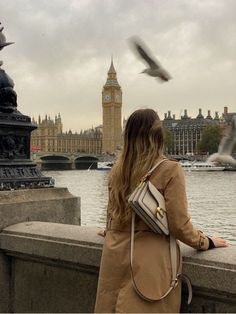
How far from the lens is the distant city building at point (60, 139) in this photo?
386 ft

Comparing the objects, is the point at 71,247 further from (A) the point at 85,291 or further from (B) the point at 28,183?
(B) the point at 28,183

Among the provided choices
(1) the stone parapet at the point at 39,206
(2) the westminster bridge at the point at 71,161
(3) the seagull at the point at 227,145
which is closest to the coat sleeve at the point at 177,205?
(1) the stone parapet at the point at 39,206

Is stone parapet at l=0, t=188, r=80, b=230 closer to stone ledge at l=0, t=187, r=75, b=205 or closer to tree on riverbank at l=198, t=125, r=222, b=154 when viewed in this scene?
stone ledge at l=0, t=187, r=75, b=205

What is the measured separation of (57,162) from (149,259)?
88.1 meters

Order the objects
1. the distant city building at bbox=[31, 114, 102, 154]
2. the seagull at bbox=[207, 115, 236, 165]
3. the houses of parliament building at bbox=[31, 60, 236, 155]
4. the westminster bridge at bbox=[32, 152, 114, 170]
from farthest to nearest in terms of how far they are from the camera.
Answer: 1. the distant city building at bbox=[31, 114, 102, 154]
2. the houses of parliament building at bbox=[31, 60, 236, 155]
3. the westminster bridge at bbox=[32, 152, 114, 170]
4. the seagull at bbox=[207, 115, 236, 165]

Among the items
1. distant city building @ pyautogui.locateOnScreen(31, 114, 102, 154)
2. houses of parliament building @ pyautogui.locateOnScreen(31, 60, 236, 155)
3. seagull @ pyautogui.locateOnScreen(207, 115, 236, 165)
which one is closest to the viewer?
seagull @ pyautogui.locateOnScreen(207, 115, 236, 165)

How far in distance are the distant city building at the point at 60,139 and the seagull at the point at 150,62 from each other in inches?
4366

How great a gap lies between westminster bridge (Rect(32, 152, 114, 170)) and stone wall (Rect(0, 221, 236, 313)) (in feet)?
270

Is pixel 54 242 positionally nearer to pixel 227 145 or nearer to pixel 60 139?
pixel 227 145

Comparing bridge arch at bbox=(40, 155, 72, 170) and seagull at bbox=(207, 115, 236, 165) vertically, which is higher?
seagull at bbox=(207, 115, 236, 165)

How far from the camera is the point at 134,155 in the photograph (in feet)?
6.59

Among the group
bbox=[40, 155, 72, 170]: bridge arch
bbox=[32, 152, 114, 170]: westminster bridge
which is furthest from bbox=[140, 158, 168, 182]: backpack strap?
bbox=[40, 155, 72, 170]: bridge arch

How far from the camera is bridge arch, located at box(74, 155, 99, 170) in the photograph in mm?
89500

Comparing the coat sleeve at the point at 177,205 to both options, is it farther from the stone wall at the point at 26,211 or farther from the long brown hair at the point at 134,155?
the stone wall at the point at 26,211
